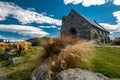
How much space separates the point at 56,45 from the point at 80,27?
1277 inches

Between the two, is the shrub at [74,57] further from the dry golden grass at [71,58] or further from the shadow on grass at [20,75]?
the shadow on grass at [20,75]

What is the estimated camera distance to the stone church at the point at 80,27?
140ft

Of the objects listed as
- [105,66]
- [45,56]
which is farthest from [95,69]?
[45,56]

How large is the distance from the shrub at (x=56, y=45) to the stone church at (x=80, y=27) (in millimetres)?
30250

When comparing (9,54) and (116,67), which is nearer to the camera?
(116,67)

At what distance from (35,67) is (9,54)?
→ 36.5 ft

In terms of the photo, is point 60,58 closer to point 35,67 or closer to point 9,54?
point 35,67

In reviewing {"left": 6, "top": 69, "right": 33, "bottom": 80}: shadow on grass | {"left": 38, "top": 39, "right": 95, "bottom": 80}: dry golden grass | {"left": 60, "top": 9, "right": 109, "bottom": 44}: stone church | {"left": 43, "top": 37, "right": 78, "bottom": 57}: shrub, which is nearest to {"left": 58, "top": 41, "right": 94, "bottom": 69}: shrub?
{"left": 38, "top": 39, "right": 95, "bottom": 80}: dry golden grass

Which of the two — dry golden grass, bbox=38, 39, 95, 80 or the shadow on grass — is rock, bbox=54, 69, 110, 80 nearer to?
dry golden grass, bbox=38, 39, 95, 80

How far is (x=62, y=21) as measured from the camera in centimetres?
4722

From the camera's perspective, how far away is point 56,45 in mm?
11227

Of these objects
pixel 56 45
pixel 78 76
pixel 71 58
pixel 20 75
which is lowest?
pixel 20 75

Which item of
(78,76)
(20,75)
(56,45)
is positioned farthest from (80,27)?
(78,76)

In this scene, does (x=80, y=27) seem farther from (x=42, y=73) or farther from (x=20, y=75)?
(x=42, y=73)
